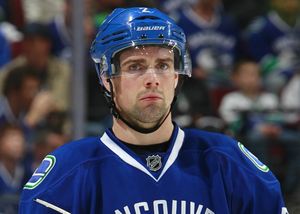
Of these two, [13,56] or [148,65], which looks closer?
[148,65]

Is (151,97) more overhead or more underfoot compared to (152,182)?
more overhead

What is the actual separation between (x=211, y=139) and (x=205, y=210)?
0.23 meters

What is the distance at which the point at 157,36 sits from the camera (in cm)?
220

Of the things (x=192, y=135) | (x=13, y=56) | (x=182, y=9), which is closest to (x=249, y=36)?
(x=182, y=9)

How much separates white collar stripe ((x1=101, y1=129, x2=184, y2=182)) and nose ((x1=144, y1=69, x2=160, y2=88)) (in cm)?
19

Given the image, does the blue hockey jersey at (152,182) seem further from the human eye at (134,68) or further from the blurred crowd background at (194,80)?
the blurred crowd background at (194,80)

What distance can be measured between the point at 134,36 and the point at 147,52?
0.18ft

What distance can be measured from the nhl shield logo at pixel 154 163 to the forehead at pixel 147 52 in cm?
27

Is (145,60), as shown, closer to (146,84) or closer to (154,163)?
(146,84)

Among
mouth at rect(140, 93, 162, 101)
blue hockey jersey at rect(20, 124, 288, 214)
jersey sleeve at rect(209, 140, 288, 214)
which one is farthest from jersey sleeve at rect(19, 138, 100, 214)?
jersey sleeve at rect(209, 140, 288, 214)

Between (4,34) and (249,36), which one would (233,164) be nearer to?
(4,34)

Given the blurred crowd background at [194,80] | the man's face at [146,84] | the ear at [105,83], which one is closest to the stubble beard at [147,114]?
the man's face at [146,84]

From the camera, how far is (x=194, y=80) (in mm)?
5801

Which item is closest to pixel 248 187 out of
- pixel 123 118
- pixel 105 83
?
pixel 123 118
